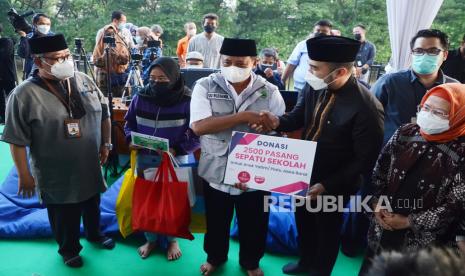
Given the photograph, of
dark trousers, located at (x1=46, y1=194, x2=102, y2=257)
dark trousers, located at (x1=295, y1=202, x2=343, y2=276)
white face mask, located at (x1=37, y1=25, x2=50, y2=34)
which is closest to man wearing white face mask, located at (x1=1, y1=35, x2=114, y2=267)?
dark trousers, located at (x1=46, y1=194, x2=102, y2=257)

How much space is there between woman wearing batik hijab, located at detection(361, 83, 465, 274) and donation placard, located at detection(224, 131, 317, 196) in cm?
42

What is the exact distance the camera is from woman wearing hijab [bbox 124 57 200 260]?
2502 mm

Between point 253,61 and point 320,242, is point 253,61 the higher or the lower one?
the higher one

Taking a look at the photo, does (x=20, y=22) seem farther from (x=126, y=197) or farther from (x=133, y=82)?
(x=126, y=197)

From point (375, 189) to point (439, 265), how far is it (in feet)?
4.44

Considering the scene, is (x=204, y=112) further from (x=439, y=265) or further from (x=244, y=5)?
(x=244, y=5)

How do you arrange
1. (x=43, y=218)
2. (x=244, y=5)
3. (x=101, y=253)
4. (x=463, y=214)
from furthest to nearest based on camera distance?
(x=244, y=5) → (x=43, y=218) → (x=101, y=253) → (x=463, y=214)

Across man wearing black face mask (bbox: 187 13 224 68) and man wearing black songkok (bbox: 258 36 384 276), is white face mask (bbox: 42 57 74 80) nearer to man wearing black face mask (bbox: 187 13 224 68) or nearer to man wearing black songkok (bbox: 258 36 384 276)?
man wearing black songkok (bbox: 258 36 384 276)

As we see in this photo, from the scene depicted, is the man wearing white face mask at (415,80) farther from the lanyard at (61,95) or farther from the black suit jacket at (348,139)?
the lanyard at (61,95)

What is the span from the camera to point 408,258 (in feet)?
2.31

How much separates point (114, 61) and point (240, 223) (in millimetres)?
4431

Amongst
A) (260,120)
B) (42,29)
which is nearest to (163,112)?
(260,120)

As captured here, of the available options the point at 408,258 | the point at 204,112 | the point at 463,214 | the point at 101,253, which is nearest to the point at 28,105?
the point at 204,112

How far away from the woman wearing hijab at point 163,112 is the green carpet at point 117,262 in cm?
77
